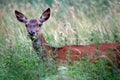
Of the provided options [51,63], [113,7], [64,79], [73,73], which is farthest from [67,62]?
[113,7]

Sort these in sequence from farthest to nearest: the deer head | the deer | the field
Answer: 1. the deer head
2. the deer
3. the field

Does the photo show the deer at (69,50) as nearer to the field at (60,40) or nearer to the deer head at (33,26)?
the deer head at (33,26)

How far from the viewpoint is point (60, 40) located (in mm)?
11531

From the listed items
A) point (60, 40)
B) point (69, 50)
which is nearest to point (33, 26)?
point (60, 40)

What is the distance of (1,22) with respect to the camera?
1340 cm

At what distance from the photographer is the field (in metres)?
8.57

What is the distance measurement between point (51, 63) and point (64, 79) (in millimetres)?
1725

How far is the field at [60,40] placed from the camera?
857 centimetres

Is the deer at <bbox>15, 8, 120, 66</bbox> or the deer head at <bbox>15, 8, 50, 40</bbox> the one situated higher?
the deer head at <bbox>15, 8, 50, 40</bbox>

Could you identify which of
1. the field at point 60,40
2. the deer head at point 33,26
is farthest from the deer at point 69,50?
the field at point 60,40

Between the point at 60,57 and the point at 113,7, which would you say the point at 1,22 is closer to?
the point at 113,7

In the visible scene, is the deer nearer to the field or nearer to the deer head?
the deer head

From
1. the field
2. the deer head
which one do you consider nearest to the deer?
the deer head

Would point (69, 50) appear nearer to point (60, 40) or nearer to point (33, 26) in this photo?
point (33, 26)
